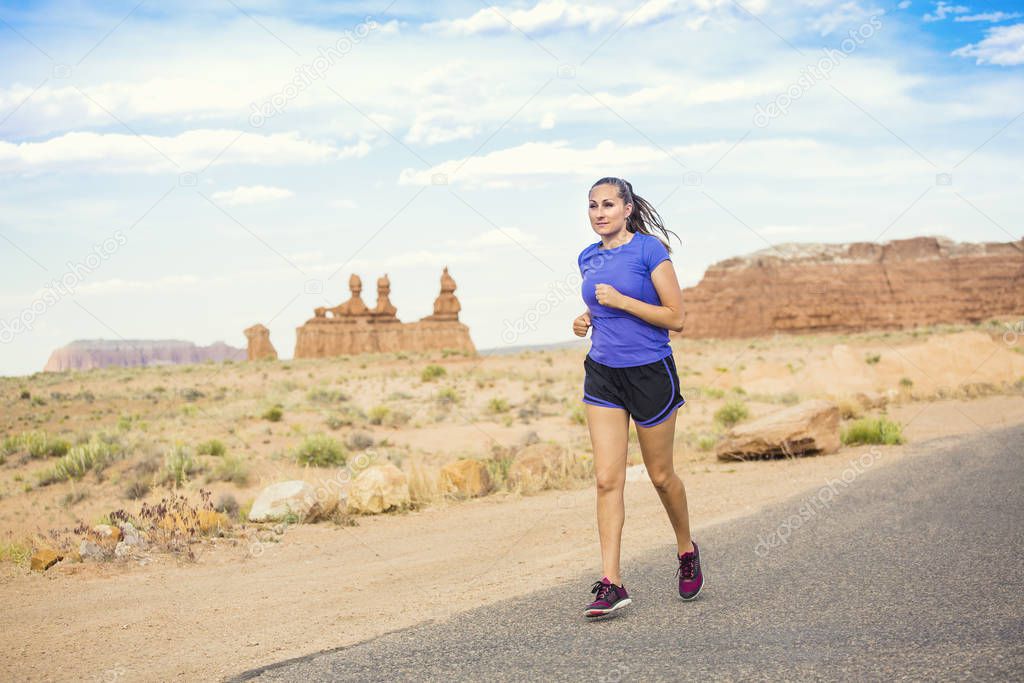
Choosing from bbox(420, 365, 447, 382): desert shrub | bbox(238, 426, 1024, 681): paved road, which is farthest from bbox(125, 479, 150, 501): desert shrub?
bbox(420, 365, 447, 382): desert shrub

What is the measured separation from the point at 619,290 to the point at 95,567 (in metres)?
5.42

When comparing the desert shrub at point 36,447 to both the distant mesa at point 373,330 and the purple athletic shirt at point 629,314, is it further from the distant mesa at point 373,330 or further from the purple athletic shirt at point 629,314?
the distant mesa at point 373,330

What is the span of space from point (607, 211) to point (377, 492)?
225 inches

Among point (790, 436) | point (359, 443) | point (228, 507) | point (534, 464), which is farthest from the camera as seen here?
point (359, 443)

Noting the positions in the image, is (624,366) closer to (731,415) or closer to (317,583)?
(317,583)

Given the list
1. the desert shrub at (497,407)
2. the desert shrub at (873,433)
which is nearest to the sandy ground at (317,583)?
the desert shrub at (873,433)

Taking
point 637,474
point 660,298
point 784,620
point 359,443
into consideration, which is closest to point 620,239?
point 660,298

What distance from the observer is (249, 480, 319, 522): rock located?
8.81 metres

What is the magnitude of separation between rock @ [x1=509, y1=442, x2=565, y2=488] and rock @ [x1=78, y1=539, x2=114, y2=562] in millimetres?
4604

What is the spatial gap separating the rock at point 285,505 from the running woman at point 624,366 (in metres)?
5.19

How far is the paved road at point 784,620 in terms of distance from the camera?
3332mm

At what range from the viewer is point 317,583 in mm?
6188

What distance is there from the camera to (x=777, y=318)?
3787 inches

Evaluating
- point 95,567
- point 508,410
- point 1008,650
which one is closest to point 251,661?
point 1008,650
